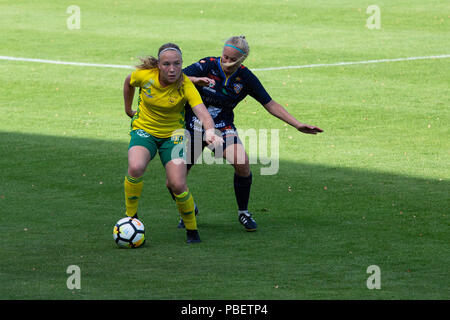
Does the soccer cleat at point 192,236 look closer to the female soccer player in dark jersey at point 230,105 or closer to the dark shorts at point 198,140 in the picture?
the female soccer player in dark jersey at point 230,105

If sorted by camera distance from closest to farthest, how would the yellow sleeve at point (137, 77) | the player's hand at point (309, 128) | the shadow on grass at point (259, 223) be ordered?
the shadow on grass at point (259, 223)
the yellow sleeve at point (137, 77)
the player's hand at point (309, 128)

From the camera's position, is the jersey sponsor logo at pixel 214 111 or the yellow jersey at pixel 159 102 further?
the jersey sponsor logo at pixel 214 111

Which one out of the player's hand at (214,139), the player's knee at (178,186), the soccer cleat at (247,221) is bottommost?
the soccer cleat at (247,221)

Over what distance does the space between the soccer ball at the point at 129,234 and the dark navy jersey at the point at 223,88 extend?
1502mm

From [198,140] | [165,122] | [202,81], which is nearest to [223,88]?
[202,81]

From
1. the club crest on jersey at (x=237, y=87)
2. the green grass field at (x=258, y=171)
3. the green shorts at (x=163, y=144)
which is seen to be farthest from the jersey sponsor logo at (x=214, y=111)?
the green grass field at (x=258, y=171)

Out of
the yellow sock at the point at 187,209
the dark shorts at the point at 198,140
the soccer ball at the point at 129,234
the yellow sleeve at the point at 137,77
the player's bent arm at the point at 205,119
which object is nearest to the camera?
the player's bent arm at the point at 205,119

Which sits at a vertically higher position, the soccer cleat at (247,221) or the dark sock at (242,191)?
the dark sock at (242,191)

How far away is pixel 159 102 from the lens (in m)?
8.15

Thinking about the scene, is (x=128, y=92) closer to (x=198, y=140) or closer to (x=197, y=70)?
(x=197, y=70)

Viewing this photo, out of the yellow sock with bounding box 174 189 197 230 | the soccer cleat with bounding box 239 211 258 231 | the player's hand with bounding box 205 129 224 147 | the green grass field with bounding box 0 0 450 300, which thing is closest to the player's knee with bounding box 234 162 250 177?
the soccer cleat with bounding box 239 211 258 231

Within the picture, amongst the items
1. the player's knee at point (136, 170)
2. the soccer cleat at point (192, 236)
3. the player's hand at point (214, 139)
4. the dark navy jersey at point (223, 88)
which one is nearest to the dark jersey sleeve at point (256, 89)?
the dark navy jersey at point (223, 88)

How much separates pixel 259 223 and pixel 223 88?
1.51 m

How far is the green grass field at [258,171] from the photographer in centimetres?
701
